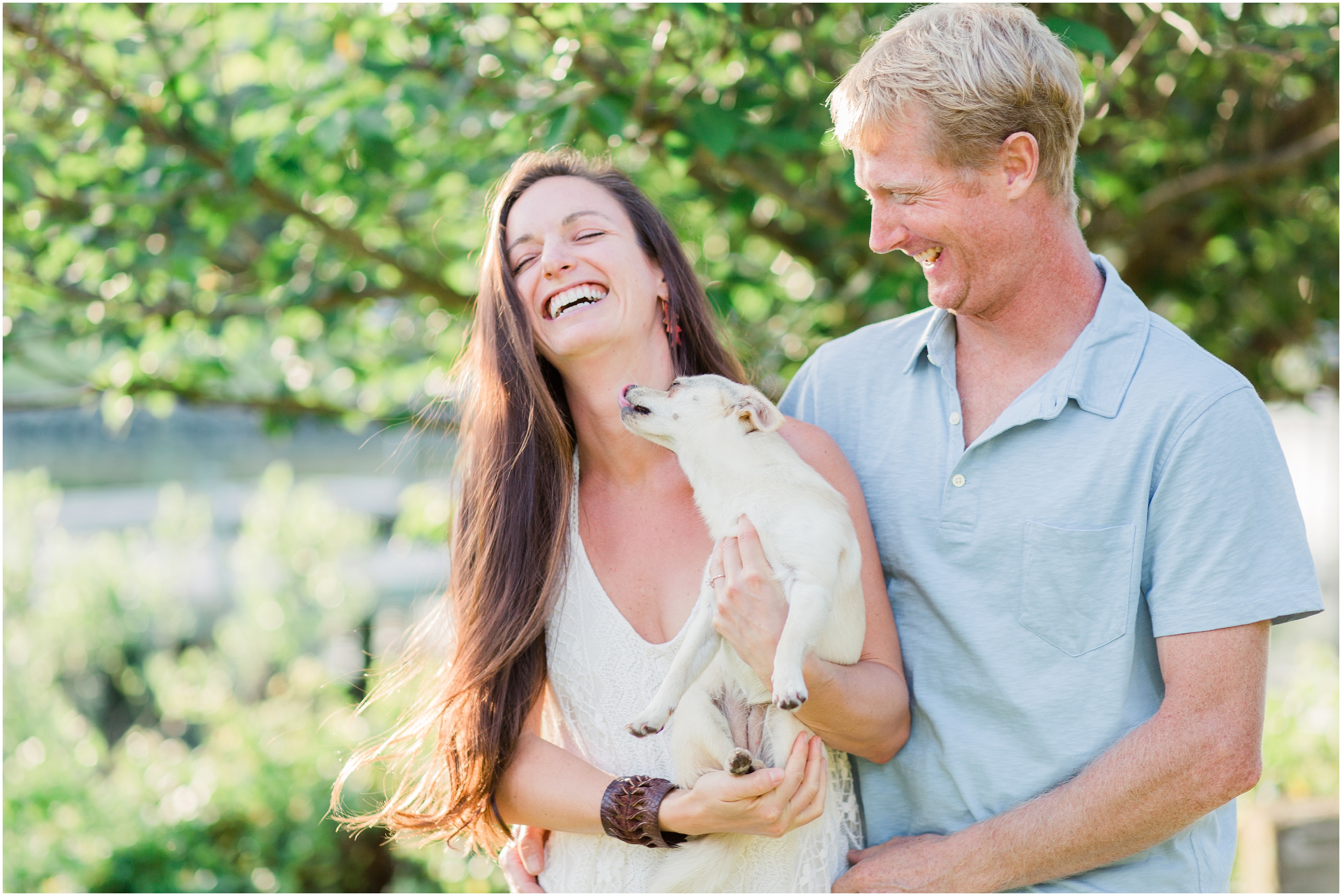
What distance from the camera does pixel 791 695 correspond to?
1.94m

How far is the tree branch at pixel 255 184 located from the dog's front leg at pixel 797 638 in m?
2.60

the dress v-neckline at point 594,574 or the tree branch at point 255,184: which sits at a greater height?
the tree branch at point 255,184

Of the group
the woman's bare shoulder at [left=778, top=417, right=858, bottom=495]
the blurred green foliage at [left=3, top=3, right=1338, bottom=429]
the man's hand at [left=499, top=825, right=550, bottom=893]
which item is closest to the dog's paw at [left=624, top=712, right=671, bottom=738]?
the man's hand at [left=499, top=825, right=550, bottom=893]

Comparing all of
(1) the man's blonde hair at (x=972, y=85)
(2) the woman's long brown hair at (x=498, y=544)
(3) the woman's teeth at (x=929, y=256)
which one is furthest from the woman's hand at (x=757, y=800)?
(1) the man's blonde hair at (x=972, y=85)

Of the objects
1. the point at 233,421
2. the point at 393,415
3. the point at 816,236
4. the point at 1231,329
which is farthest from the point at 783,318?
the point at 233,421

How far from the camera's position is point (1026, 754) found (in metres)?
2.10

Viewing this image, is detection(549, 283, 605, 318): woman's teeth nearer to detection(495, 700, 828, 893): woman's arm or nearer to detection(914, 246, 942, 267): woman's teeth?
detection(914, 246, 942, 267): woman's teeth

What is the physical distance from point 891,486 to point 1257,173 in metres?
2.76

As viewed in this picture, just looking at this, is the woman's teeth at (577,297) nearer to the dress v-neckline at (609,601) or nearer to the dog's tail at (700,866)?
the dress v-neckline at (609,601)

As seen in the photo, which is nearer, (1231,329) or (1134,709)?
(1134,709)

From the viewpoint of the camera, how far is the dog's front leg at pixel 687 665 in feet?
6.89

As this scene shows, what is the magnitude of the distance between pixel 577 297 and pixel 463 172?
4.34ft

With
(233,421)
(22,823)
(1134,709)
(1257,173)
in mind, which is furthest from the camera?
(233,421)

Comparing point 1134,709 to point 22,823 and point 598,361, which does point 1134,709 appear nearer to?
point 598,361
